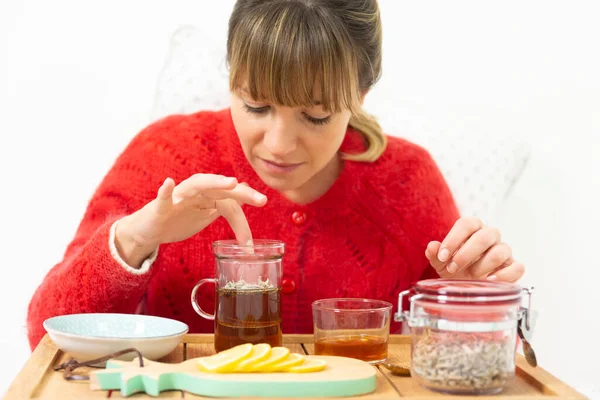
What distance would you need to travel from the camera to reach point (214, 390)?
2.86 ft

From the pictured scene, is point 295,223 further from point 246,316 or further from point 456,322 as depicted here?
point 456,322

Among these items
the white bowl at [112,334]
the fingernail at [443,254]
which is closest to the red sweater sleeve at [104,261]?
the white bowl at [112,334]

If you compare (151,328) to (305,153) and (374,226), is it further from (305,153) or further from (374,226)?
(374,226)

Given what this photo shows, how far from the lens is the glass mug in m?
1.02

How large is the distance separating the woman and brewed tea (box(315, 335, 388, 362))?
0.16m

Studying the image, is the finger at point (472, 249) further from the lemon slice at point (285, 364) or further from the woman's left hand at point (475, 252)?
the lemon slice at point (285, 364)

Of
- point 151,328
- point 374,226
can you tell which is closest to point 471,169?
point 374,226

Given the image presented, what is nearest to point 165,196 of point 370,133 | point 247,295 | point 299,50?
point 247,295

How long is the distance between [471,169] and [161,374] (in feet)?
3.62

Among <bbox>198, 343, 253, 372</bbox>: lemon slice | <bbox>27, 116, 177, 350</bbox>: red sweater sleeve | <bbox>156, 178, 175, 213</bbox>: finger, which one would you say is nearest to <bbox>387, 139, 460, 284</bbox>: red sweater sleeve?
<bbox>27, 116, 177, 350</bbox>: red sweater sleeve

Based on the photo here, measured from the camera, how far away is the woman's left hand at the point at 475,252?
1120 millimetres

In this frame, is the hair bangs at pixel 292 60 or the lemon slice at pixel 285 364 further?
the hair bangs at pixel 292 60

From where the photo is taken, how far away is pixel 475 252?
44.1 inches

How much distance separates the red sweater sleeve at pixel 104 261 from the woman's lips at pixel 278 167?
24 centimetres
